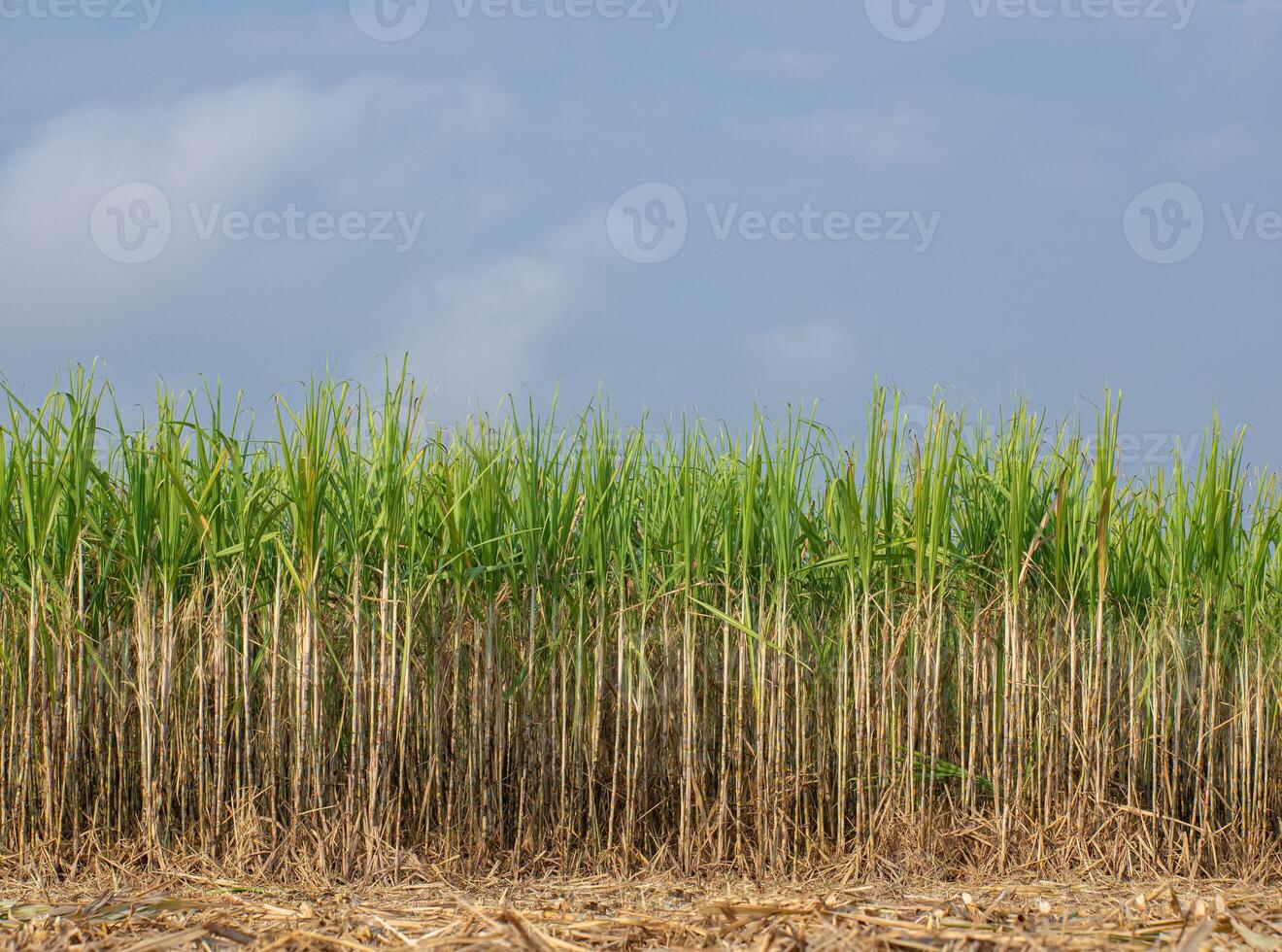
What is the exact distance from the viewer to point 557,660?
4.22 m

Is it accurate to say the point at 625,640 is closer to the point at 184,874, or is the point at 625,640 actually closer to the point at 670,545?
the point at 670,545

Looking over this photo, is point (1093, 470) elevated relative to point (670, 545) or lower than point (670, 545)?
elevated

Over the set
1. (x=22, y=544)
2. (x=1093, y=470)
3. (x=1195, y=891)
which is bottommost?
(x=1195, y=891)

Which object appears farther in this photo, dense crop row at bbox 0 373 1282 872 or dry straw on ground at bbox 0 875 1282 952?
dense crop row at bbox 0 373 1282 872

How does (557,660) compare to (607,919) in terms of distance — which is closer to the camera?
(607,919)

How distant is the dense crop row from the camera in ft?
13.2

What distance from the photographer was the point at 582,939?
282 centimetres

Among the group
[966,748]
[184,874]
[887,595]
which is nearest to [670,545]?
[887,595]

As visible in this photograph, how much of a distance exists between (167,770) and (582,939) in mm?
1936

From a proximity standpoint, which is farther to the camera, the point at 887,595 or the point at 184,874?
the point at 887,595

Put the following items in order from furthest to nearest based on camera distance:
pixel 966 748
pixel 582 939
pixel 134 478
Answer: pixel 966 748 → pixel 134 478 → pixel 582 939

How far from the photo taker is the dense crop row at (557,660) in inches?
158

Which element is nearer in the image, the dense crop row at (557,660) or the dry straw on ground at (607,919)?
the dry straw on ground at (607,919)

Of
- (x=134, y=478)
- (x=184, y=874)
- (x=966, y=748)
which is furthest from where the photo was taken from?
(x=966, y=748)
